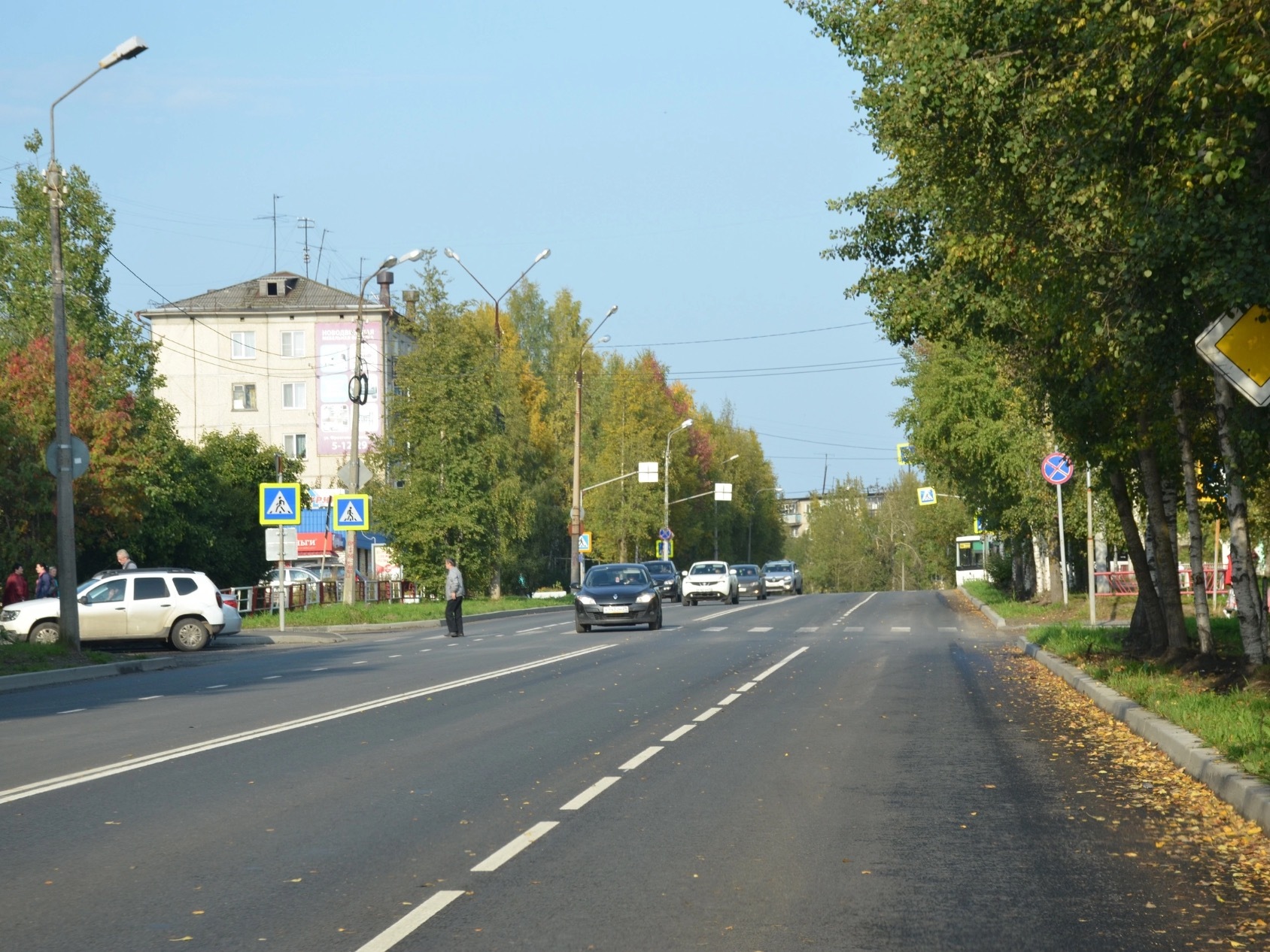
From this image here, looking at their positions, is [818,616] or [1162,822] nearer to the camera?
[1162,822]

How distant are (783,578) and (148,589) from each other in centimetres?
5796

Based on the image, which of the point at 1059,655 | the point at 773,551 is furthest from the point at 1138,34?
the point at 773,551

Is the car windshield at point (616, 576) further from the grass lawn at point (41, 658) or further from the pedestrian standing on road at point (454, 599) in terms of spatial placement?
the grass lawn at point (41, 658)

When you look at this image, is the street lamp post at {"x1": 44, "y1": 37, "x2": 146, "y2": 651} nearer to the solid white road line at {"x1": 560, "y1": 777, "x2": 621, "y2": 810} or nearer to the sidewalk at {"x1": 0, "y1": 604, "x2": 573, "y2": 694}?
the sidewalk at {"x1": 0, "y1": 604, "x2": 573, "y2": 694}

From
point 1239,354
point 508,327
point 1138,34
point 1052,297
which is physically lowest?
point 1239,354

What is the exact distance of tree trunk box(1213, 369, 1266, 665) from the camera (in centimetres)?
1506

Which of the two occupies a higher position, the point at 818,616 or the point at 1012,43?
the point at 1012,43

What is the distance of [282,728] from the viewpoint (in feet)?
49.3

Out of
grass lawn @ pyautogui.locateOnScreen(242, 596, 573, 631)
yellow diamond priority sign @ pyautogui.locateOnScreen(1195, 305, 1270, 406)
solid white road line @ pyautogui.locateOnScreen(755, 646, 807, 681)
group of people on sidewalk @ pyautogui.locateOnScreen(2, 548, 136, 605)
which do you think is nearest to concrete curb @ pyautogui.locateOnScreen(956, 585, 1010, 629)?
solid white road line @ pyautogui.locateOnScreen(755, 646, 807, 681)

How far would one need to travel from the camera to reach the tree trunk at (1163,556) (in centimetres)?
1919

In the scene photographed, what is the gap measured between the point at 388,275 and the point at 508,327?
28.1 ft

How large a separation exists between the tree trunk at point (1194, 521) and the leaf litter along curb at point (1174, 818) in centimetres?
321

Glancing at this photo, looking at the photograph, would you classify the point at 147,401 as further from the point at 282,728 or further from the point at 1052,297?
the point at 1052,297

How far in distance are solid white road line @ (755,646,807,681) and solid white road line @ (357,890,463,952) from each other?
14.3m
